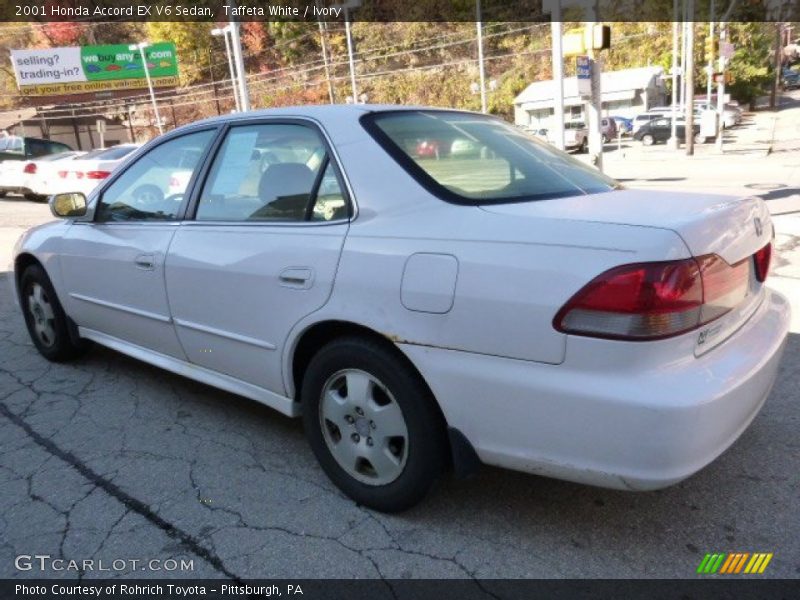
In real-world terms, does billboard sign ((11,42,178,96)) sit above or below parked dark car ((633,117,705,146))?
above

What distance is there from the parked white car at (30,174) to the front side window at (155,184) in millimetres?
13247

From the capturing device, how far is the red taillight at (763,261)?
2590mm

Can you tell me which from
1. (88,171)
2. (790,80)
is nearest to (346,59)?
(790,80)

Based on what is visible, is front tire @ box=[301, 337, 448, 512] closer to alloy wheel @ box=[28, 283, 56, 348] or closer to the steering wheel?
the steering wheel

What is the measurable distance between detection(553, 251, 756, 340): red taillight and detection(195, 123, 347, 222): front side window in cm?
108

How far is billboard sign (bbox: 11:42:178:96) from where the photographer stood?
54.1 m

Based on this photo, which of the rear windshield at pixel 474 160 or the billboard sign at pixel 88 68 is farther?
the billboard sign at pixel 88 68

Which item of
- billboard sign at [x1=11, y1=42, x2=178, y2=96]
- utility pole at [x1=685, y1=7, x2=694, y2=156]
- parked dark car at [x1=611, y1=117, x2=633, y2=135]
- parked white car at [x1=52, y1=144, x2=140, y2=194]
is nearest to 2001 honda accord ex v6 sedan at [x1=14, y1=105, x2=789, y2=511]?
parked white car at [x1=52, y1=144, x2=140, y2=194]

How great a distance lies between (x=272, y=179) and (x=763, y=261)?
2103 millimetres

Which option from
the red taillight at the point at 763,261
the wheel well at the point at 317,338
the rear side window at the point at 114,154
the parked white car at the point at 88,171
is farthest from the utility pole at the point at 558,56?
the wheel well at the point at 317,338

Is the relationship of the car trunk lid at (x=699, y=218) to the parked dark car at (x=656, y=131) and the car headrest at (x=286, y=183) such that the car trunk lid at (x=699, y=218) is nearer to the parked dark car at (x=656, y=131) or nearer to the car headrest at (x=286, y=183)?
the car headrest at (x=286, y=183)

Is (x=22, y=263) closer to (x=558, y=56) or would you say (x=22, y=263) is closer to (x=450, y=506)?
(x=450, y=506)

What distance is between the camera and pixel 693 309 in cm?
205

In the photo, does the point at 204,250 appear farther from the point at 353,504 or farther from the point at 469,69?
the point at 469,69
